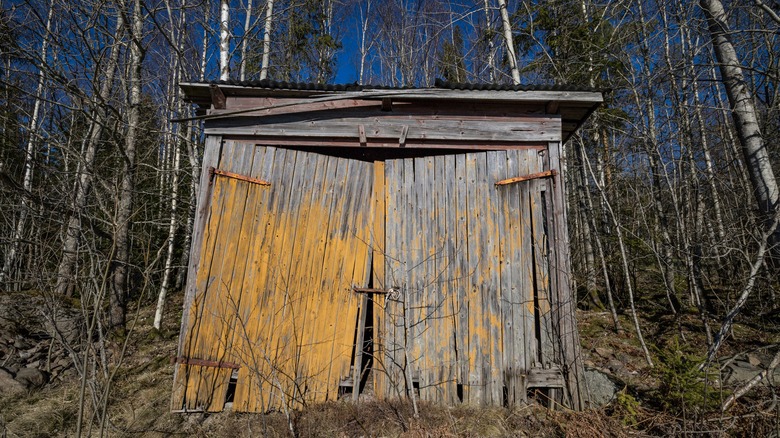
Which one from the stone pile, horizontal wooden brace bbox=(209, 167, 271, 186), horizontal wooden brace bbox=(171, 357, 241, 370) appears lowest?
the stone pile

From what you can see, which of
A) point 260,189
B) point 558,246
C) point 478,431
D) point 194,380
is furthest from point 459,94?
point 194,380

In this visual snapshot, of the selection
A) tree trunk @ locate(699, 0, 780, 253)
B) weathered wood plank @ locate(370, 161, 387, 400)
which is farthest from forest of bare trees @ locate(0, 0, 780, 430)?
weathered wood plank @ locate(370, 161, 387, 400)

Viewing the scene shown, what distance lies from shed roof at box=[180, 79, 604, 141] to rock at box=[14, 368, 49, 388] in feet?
14.8

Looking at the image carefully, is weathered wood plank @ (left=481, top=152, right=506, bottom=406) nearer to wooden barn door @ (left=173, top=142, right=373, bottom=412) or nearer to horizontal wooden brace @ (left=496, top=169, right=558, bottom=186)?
horizontal wooden brace @ (left=496, top=169, right=558, bottom=186)

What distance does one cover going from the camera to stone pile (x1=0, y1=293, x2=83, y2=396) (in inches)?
195

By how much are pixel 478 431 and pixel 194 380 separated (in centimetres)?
297

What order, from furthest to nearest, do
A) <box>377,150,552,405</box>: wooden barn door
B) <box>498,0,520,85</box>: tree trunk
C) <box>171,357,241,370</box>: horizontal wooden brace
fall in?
1. <box>498,0,520,85</box>: tree trunk
2. <box>377,150,552,405</box>: wooden barn door
3. <box>171,357,241,370</box>: horizontal wooden brace

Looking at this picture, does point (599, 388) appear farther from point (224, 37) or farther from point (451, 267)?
point (224, 37)

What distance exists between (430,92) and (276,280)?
2.81 meters

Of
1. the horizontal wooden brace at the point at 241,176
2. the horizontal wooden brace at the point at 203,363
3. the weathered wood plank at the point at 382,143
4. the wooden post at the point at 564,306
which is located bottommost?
the horizontal wooden brace at the point at 203,363

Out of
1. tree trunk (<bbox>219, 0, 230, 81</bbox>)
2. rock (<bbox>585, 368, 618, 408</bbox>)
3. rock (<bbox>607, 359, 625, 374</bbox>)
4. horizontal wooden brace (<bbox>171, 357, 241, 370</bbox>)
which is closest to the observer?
horizontal wooden brace (<bbox>171, 357, 241, 370</bbox>)

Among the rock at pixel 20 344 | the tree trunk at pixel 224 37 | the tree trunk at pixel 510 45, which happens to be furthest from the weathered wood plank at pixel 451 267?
the rock at pixel 20 344

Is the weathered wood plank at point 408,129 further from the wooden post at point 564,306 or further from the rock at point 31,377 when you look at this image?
the rock at point 31,377

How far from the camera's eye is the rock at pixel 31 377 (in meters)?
4.94
